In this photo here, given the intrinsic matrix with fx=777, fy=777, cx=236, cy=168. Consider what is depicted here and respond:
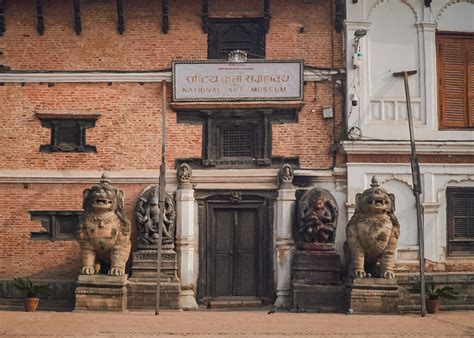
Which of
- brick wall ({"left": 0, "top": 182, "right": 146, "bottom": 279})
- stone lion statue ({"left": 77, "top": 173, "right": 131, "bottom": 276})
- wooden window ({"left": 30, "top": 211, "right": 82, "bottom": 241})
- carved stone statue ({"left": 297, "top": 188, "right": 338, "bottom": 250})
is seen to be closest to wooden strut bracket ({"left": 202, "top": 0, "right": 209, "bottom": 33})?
brick wall ({"left": 0, "top": 182, "right": 146, "bottom": 279})

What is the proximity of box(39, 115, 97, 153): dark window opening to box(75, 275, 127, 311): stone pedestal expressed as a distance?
3350 millimetres

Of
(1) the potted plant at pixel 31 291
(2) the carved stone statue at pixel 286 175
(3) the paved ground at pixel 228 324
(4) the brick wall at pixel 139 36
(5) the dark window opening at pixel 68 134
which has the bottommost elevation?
(3) the paved ground at pixel 228 324

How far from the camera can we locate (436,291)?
16984mm

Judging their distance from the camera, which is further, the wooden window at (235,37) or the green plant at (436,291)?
the wooden window at (235,37)

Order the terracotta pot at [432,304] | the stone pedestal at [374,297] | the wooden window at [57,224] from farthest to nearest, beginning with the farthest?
the wooden window at [57,224] < the terracotta pot at [432,304] < the stone pedestal at [374,297]

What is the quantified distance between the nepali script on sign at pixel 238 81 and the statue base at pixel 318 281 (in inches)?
148

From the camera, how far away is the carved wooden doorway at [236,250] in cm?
1803

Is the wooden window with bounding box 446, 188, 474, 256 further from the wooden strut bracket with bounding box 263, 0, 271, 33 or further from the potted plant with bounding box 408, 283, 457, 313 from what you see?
the wooden strut bracket with bounding box 263, 0, 271, 33

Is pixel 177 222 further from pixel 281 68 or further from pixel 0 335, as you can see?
pixel 0 335

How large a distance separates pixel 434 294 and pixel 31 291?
8806mm

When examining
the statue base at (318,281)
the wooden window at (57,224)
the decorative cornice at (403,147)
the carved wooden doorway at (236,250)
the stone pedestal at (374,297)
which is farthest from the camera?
the wooden window at (57,224)

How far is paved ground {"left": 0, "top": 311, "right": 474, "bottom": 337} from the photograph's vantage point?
510 inches

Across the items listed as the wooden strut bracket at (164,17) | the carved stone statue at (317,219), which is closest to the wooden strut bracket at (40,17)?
the wooden strut bracket at (164,17)

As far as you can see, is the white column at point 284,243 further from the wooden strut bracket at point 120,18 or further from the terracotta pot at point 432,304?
the wooden strut bracket at point 120,18
